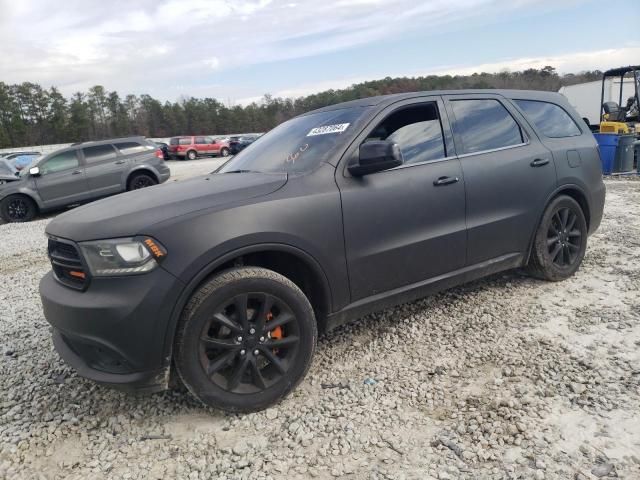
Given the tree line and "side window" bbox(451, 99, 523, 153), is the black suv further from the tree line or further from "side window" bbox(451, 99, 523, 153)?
the tree line

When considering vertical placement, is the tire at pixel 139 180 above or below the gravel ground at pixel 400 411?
above

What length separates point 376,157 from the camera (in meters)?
2.90

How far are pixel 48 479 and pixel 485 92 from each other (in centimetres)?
400

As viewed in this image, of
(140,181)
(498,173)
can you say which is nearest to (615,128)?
(498,173)

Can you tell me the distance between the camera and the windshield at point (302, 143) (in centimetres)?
313

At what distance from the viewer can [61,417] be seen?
2.77 m

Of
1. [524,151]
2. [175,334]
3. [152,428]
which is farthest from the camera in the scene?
[524,151]

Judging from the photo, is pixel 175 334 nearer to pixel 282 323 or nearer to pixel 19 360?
pixel 282 323

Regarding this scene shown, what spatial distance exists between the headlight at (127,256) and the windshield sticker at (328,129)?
148 centimetres

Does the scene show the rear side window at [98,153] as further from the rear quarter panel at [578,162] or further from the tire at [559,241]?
the tire at [559,241]

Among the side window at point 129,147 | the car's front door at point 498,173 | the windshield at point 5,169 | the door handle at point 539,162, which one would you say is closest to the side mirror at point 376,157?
the car's front door at point 498,173

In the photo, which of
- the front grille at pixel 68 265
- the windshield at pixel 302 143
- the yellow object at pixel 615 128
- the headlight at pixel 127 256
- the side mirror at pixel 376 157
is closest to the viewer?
the headlight at pixel 127 256

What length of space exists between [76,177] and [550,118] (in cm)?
1046

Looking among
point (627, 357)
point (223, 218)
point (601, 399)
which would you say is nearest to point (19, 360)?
point (223, 218)
